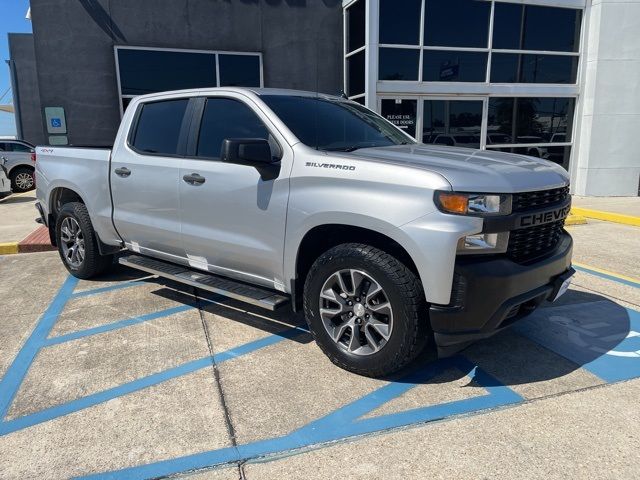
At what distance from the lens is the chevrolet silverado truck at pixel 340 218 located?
2.94 m

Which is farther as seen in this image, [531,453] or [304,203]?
[304,203]

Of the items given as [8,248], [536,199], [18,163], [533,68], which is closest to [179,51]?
[8,248]

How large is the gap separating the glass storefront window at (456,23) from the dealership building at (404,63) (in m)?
0.03

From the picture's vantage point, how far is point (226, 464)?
2.55m

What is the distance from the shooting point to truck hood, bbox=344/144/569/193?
296 centimetres

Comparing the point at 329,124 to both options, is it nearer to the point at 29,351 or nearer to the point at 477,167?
the point at 477,167

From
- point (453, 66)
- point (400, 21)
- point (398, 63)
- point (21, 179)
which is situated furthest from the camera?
point (21, 179)

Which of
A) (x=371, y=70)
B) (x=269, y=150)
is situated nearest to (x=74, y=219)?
(x=269, y=150)

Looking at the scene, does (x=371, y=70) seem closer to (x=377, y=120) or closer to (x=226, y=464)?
(x=377, y=120)

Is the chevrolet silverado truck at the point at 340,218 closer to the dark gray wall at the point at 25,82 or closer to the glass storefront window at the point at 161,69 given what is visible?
the glass storefront window at the point at 161,69

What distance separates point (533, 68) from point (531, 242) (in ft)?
36.6

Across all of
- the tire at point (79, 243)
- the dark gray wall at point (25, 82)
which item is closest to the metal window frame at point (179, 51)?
the tire at point (79, 243)

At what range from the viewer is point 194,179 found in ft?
13.4

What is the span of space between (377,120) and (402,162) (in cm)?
167
